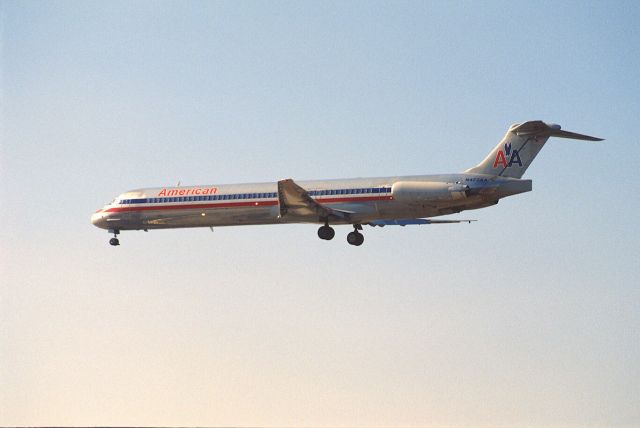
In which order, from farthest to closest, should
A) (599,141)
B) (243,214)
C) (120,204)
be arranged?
(120,204) < (243,214) < (599,141)

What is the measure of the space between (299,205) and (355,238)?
4021mm

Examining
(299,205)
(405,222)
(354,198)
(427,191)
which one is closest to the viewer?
(427,191)

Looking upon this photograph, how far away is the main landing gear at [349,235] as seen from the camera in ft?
155

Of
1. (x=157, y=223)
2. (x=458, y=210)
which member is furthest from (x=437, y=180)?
(x=157, y=223)

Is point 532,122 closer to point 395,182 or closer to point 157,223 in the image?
point 395,182

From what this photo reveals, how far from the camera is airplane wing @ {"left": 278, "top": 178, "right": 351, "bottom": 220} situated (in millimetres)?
44188

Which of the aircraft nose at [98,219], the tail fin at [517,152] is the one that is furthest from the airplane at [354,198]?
the aircraft nose at [98,219]

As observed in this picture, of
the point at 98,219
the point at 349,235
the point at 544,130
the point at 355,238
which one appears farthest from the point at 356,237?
the point at 98,219

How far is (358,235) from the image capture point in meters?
48.1

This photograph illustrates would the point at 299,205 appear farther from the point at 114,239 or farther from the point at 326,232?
the point at 114,239

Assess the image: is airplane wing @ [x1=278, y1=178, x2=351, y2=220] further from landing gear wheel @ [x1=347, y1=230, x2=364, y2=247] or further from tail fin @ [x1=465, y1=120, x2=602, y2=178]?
tail fin @ [x1=465, y1=120, x2=602, y2=178]

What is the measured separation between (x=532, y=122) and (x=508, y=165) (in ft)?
6.65

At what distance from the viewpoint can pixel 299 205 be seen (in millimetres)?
45250

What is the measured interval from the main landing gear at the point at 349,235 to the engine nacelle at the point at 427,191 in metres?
4.06
